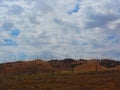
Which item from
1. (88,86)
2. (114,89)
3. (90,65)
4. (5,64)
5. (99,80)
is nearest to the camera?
(114,89)

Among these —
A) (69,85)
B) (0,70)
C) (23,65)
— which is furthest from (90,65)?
(69,85)

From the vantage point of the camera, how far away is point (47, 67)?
66.2 m

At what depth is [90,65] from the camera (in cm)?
6294

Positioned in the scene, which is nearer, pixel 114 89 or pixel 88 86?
pixel 114 89

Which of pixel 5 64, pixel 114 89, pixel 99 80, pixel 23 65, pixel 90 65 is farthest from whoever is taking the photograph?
pixel 5 64

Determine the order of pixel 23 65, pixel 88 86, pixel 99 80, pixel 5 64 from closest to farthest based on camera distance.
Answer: pixel 88 86, pixel 99 80, pixel 23 65, pixel 5 64

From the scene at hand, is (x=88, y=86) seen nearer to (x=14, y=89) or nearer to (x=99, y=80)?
(x=99, y=80)

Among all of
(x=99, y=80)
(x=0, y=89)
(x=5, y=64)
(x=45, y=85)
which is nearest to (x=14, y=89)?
(x=0, y=89)

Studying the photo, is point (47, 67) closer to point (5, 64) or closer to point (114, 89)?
point (5, 64)

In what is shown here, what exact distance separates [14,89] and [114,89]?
1210cm

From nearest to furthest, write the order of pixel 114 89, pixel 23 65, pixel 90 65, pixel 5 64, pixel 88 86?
1. pixel 114 89
2. pixel 88 86
3. pixel 90 65
4. pixel 23 65
5. pixel 5 64

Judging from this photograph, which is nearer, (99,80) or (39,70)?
(99,80)

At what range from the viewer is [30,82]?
40.5 metres

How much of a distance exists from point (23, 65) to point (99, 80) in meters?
32.7
